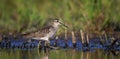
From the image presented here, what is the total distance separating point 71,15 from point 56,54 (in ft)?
8.85

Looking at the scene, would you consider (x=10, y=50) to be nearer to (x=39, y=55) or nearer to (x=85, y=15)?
(x=39, y=55)

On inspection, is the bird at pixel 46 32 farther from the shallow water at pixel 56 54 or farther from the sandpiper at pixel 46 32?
the shallow water at pixel 56 54

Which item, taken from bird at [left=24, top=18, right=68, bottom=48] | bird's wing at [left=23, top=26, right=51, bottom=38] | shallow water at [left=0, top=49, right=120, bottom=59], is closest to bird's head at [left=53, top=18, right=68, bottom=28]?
bird at [left=24, top=18, right=68, bottom=48]

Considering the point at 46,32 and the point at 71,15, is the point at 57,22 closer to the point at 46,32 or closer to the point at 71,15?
the point at 46,32

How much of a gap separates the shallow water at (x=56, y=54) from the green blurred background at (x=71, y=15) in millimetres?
1558

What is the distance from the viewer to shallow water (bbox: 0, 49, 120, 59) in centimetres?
1345

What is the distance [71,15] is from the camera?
16609 mm

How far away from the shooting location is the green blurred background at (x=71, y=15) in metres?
16.1

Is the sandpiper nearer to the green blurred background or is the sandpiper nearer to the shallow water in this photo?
the green blurred background

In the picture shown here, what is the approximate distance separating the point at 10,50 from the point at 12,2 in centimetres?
376

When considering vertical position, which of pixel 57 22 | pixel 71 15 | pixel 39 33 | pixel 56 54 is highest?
pixel 71 15

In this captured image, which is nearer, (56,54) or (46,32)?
(56,54)

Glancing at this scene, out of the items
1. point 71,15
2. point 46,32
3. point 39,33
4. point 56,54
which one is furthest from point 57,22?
point 56,54

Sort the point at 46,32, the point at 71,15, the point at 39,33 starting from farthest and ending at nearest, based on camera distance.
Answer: the point at 71,15, the point at 46,32, the point at 39,33
